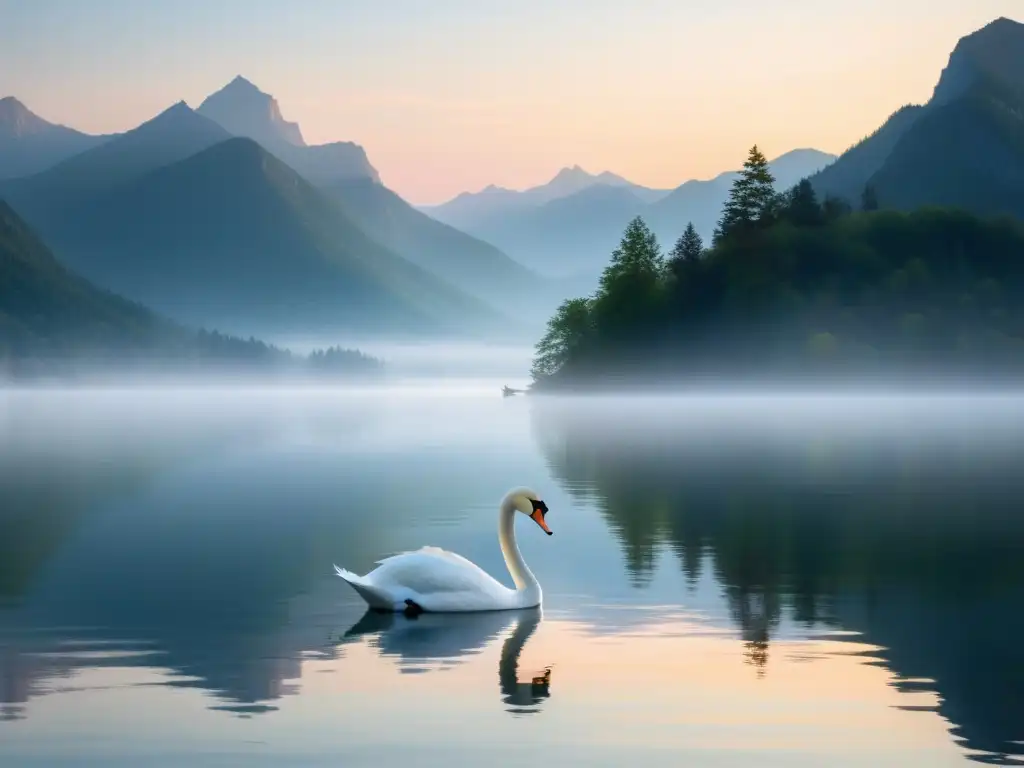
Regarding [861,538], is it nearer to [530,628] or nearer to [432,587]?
[530,628]

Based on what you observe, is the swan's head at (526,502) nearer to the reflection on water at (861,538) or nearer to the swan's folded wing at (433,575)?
the swan's folded wing at (433,575)

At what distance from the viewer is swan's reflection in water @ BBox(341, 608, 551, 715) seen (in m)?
20.0

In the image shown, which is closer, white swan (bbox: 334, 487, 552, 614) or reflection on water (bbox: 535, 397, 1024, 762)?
reflection on water (bbox: 535, 397, 1024, 762)

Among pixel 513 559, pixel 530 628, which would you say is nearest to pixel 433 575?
pixel 530 628

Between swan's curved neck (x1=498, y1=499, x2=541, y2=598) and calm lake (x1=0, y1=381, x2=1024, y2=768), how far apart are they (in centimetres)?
79

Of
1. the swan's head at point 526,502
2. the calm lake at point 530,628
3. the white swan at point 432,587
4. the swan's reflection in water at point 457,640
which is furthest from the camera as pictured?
the swan's head at point 526,502

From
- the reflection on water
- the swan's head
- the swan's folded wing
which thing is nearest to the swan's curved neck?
the swan's head

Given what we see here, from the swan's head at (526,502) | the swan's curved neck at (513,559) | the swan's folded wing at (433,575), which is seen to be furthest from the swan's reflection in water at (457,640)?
the swan's head at (526,502)

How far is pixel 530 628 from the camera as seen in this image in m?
24.7

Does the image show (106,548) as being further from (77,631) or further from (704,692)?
(704,692)

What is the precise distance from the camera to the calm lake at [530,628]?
57.0 feet

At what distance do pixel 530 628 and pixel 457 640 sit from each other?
159 centimetres

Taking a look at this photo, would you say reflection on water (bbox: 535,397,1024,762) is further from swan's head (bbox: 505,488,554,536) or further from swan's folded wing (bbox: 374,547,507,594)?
Result: swan's folded wing (bbox: 374,547,507,594)

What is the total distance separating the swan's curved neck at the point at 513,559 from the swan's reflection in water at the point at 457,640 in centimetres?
37
